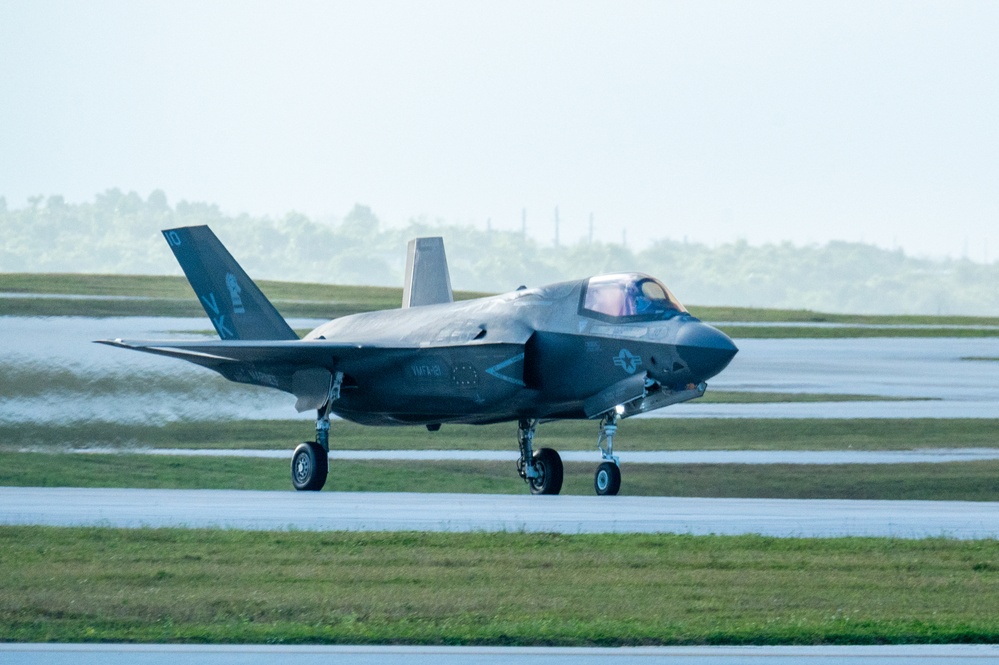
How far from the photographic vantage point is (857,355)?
53.8 m

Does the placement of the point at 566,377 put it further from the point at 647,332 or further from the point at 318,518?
the point at 318,518

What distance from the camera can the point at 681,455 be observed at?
33375 millimetres

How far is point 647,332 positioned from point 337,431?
2126 centimetres

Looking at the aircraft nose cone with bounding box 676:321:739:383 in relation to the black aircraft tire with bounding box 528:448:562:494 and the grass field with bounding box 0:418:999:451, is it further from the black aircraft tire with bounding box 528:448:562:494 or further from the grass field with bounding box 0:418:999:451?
the grass field with bounding box 0:418:999:451

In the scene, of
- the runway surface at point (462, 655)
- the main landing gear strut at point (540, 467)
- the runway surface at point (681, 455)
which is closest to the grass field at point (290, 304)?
the runway surface at point (681, 455)

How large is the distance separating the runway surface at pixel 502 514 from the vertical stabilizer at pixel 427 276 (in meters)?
7.75

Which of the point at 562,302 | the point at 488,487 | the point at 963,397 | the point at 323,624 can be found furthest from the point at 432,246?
the point at 963,397

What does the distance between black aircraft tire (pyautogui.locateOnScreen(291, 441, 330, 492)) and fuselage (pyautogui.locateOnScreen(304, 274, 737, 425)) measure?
1.23 meters

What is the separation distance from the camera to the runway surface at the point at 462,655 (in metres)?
8.62

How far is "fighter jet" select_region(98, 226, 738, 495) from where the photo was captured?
19.9 metres

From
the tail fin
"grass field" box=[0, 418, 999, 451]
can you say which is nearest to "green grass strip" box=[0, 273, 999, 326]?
"grass field" box=[0, 418, 999, 451]

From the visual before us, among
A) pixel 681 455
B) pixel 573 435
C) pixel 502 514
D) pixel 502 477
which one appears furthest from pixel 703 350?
pixel 573 435

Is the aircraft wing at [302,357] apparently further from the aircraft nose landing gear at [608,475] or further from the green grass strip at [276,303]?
the green grass strip at [276,303]

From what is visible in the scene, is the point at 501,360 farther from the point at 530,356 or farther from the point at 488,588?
the point at 488,588
